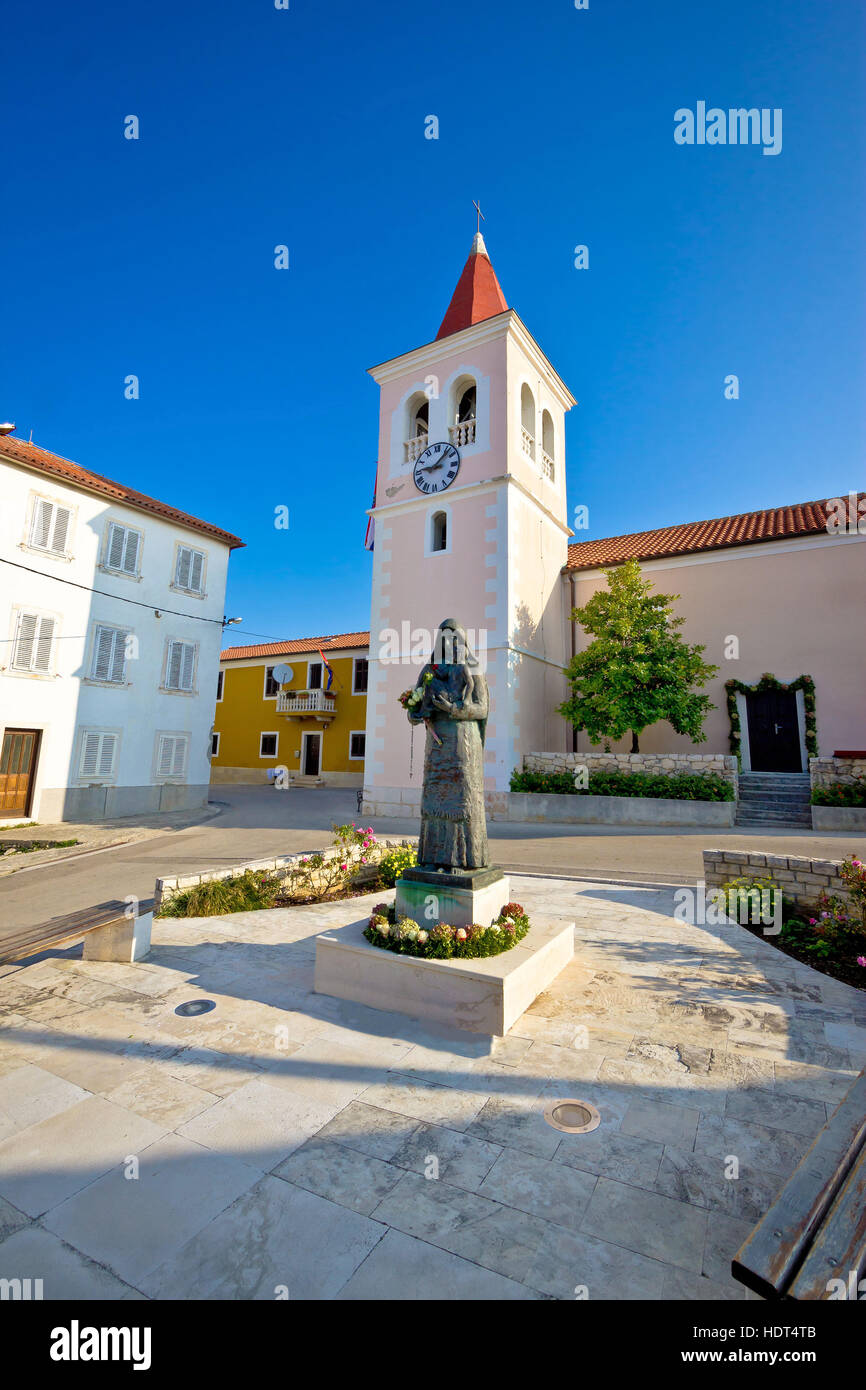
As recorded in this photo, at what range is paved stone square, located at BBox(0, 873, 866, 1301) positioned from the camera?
235 cm

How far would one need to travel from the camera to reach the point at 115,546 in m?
19.1

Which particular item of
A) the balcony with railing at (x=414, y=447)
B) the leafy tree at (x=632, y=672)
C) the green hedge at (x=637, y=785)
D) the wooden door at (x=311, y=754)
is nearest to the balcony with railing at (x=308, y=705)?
the wooden door at (x=311, y=754)

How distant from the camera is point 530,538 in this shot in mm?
19453

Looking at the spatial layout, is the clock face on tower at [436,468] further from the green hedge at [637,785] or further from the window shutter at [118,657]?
the window shutter at [118,657]

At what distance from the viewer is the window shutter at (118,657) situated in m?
18.8

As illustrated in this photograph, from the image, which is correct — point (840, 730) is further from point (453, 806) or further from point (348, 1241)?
point (348, 1241)

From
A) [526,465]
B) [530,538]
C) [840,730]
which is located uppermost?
[526,465]

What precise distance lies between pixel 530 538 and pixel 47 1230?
19.2 meters

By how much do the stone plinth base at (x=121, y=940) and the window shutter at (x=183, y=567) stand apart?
1727 centimetres

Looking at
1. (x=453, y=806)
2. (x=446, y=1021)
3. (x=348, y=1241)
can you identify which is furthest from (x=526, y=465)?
(x=348, y=1241)

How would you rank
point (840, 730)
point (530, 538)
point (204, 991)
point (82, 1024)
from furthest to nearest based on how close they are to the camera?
point (530, 538) < point (840, 730) < point (204, 991) < point (82, 1024)

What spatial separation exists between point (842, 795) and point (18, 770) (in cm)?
2177

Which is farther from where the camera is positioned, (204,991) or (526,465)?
(526,465)
